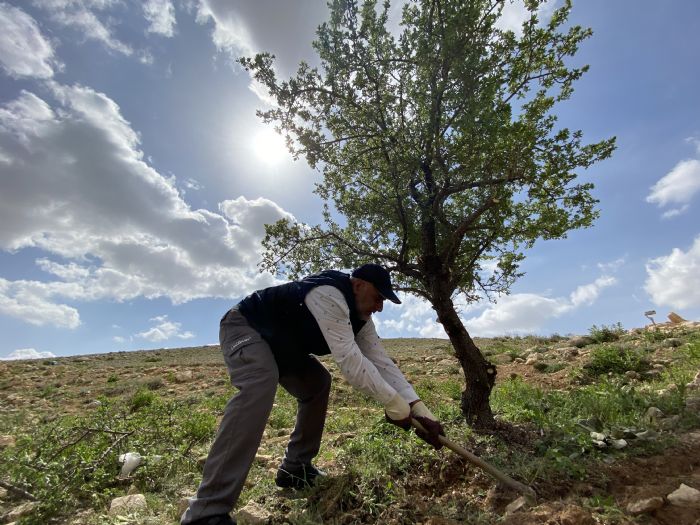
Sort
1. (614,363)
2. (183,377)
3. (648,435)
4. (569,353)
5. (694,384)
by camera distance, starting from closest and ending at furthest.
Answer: (648,435), (694,384), (614,363), (569,353), (183,377)

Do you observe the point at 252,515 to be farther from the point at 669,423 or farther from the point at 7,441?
the point at 7,441

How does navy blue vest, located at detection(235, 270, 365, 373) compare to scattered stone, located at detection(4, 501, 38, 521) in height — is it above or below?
above

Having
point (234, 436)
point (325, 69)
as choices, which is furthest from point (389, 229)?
point (234, 436)

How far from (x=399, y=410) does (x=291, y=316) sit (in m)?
1.12

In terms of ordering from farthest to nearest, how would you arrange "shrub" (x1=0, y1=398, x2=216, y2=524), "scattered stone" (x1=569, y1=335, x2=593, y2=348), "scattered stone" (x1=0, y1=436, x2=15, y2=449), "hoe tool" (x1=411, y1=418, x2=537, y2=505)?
"scattered stone" (x1=569, y1=335, x2=593, y2=348) < "scattered stone" (x1=0, y1=436, x2=15, y2=449) < "shrub" (x1=0, y1=398, x2=216, y2=524) < "hoe tool" (x1=411, y1=418, x2=537, y2=505)

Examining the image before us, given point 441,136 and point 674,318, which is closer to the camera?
point 441,136

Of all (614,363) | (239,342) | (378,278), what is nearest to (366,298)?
(378,278)

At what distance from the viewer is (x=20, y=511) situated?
3680mm

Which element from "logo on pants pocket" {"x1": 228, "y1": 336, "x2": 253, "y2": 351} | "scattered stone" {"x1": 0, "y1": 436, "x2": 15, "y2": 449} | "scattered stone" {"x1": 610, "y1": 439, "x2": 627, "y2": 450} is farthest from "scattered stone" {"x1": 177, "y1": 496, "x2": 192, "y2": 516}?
"scattered stone" {"x1": 0, "y1": 436, "x2": 15, "y2": 449}

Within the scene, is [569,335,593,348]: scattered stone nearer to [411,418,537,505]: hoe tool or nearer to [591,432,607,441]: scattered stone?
[591,432,607,441]: scattered stone

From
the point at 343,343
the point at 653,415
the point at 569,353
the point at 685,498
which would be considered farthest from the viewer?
the point at 569,353

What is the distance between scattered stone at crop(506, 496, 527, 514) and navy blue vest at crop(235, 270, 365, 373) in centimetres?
171

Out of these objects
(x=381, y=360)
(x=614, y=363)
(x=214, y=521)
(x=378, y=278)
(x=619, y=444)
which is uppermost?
(x=378, y=278)

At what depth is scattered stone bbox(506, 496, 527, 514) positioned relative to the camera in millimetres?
2880
